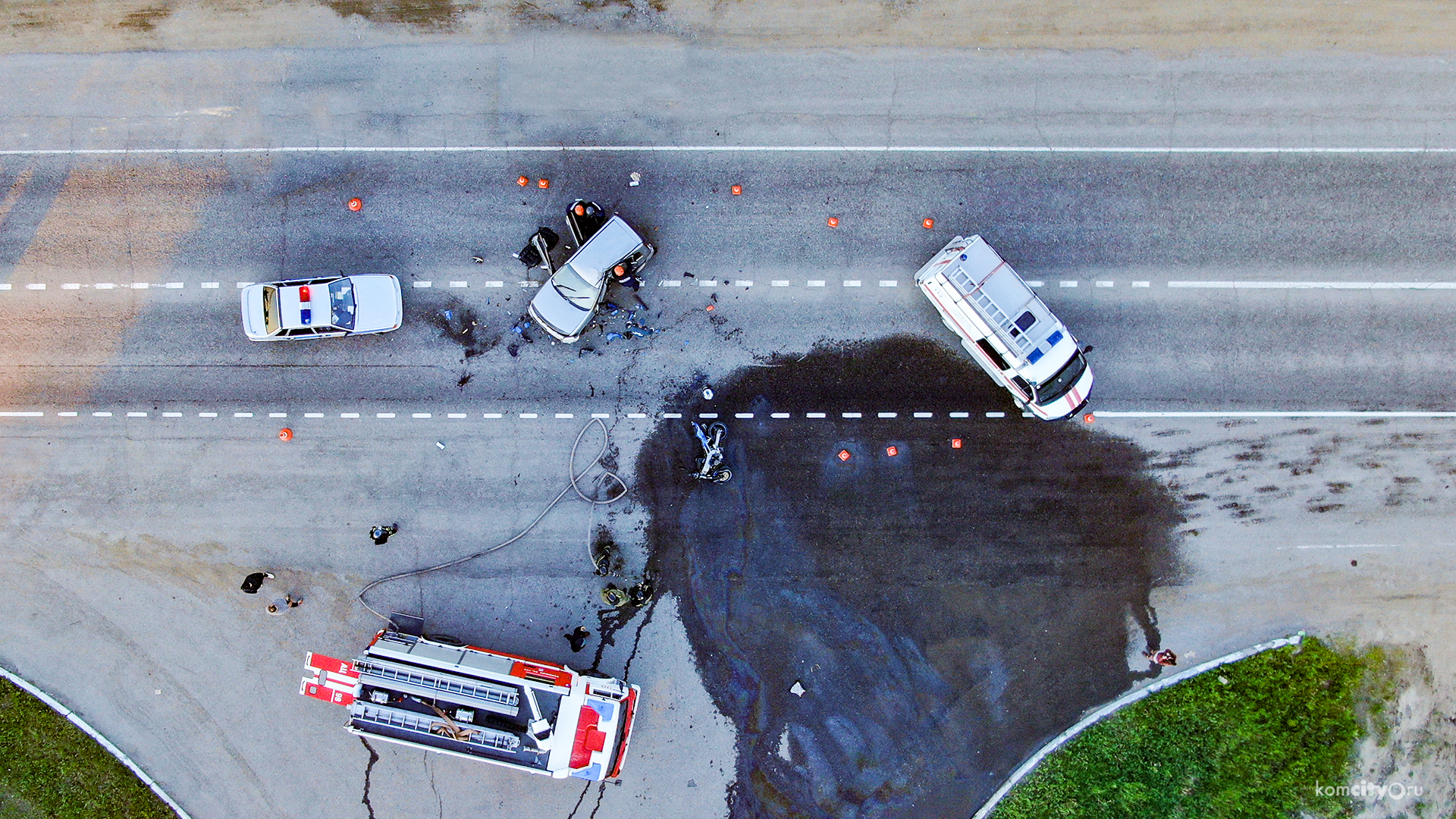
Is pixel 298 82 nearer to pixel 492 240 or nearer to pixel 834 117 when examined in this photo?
pixel 492 240

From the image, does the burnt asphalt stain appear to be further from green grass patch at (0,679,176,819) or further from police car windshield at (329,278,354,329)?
green grass patch at (0,679,176,819)

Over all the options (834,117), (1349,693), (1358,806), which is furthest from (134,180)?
(1358,806)

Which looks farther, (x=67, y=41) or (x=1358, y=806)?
(x=67, y=41)

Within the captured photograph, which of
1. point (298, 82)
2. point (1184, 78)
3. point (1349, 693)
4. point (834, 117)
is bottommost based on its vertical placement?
point (1349, 693)

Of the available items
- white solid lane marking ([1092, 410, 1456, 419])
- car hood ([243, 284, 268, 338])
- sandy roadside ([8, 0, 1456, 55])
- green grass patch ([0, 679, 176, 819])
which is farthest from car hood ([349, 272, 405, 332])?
white solid lane marking ([1092, 410, 1456, 419])

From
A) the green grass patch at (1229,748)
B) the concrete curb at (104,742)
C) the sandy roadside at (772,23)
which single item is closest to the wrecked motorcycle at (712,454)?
the sandy roadside at (772,23)

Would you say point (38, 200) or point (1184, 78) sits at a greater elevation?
point (1184, 78)

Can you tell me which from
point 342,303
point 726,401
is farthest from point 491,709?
point 342,303
